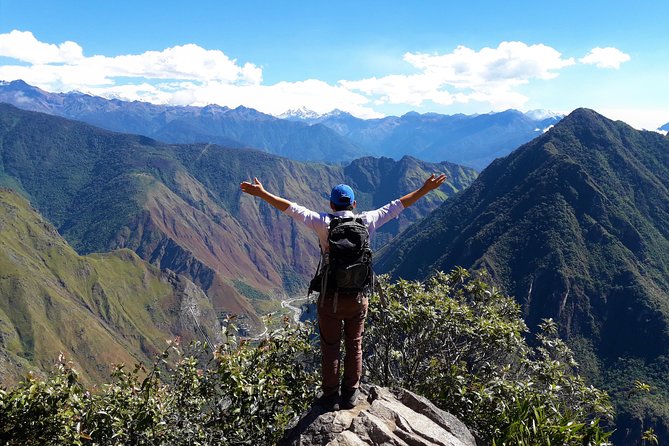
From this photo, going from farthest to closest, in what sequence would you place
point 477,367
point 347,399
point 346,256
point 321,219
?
point 477,367 → point 347,399 → point 321,219 → point 346,256

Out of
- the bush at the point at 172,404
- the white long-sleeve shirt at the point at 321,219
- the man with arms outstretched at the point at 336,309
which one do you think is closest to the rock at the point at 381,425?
the man with arms outstretched at the point at 336,309

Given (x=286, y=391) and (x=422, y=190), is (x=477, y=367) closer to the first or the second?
(x=286, y=391)

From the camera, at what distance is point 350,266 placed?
31.1ft

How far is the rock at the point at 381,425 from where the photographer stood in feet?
31.3

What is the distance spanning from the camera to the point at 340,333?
34.1ft

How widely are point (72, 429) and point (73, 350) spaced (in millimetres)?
176035

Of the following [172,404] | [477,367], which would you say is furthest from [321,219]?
[477,367]

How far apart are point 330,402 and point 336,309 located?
2.44 m

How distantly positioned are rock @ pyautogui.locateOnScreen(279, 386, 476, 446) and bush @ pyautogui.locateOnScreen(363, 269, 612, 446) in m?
1.28

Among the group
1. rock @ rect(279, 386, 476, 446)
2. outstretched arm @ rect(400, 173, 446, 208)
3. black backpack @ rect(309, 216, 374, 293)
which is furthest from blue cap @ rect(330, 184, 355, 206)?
rock @ rect(279, 386, 476, 446)

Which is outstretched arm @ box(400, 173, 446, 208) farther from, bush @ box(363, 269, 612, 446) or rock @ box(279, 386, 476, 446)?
rock @ box(279, 386, 476, 446)

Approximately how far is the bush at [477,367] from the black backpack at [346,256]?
76.6 inches

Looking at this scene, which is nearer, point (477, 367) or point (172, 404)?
point (172, 404)

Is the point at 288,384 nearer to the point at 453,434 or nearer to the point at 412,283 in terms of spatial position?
the point at 453,434
